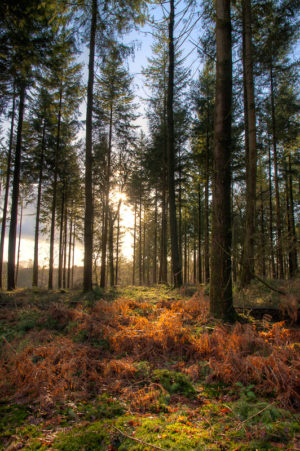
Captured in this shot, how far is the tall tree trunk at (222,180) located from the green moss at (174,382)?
6.69 ft

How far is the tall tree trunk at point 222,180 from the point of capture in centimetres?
455

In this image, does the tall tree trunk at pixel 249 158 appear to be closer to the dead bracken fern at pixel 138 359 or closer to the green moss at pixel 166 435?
the dead bracken fern at pixel 138 359

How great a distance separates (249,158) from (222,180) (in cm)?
410

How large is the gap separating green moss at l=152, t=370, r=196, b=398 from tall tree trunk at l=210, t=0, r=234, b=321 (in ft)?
6.69

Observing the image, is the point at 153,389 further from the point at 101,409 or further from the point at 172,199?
the point at 172,199

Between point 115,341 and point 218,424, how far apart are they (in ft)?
7.44

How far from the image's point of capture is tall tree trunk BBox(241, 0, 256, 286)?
4.50 meters

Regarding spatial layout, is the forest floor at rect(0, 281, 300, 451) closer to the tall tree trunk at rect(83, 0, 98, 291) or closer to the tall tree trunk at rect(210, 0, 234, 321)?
the tall tree trunk at rect(210, 0, 234, 321)

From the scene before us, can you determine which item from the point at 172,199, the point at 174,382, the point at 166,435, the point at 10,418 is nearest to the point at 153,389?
the point at 174,382

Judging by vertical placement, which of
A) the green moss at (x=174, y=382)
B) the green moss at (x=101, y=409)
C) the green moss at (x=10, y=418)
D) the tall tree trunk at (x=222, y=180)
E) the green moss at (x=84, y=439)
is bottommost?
the green moss at (x=174, y=382)

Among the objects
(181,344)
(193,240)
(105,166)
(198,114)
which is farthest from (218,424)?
(193,240)

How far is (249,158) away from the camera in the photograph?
785cm

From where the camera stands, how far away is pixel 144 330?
4.11m

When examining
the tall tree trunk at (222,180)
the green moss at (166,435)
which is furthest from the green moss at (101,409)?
the tall tree trunk at (222,180)
